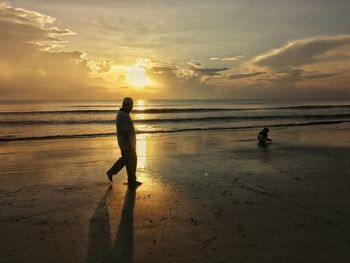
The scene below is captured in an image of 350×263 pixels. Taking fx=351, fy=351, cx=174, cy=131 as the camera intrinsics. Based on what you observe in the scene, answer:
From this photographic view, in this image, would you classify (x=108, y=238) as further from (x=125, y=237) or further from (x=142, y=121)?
(x=142, y=121)

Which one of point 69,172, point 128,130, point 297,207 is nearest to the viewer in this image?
point 297,207

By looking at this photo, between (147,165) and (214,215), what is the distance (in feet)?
16.4

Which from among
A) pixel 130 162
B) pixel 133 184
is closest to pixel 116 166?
pixel 130 162

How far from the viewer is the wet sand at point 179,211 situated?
4625mm

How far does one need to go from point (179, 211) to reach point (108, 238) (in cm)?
162

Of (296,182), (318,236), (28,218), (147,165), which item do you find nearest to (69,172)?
(147,165)

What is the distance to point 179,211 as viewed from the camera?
20.6ft

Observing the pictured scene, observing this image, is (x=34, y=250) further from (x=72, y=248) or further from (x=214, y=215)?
(x=214, y=215)

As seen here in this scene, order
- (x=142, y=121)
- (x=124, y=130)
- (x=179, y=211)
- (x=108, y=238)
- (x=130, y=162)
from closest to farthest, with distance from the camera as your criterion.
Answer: (x=108, y=238), (x=179, y=211), (x=124, y=130), (x=130, y=162), (x=142, y=121)

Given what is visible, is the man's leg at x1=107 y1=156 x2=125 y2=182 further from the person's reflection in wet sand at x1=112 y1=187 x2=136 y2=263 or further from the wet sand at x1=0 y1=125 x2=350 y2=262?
the person's reflection in wet sand at x1=112 y1=187 x2=136 y2=263

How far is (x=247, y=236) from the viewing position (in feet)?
16.7

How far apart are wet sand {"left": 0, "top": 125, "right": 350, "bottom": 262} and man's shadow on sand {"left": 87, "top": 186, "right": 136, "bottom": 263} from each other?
14 millimetres

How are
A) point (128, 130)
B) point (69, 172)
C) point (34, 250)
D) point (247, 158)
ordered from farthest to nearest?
point (247, 158)
point (69, 172)
point (128, 130)
point (34, 250)

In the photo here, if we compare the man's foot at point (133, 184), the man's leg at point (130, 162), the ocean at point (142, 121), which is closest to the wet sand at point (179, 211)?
the man's foot at point (133, 184)
